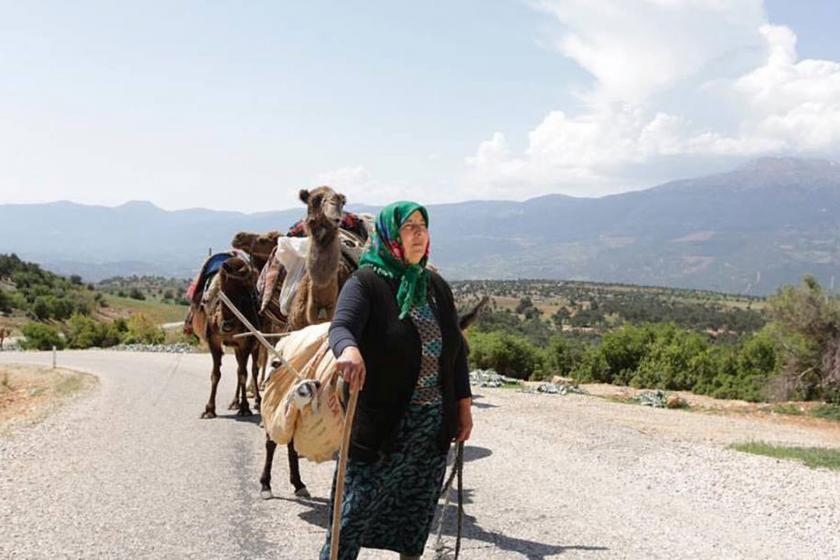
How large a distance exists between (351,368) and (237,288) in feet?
25.8

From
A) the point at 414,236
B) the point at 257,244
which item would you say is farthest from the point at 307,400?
the point at 257,244

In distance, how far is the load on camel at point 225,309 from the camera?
1102cm

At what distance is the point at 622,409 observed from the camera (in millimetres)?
16609

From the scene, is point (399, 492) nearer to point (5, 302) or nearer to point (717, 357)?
point (717, 357)

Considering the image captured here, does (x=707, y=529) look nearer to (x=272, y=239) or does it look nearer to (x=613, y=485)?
(x=613, y=485)

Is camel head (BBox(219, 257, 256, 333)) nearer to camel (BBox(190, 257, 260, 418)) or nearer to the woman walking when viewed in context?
camel (BBox(190, 257, 260, 418))

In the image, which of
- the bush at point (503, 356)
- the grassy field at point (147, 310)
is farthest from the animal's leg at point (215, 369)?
the grassy field at point (147, 310)

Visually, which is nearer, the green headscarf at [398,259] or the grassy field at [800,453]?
the green headscarf at [398,259]

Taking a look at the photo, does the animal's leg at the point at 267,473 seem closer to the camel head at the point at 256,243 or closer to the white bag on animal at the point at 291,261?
the white bag on animal at the point at 291,261

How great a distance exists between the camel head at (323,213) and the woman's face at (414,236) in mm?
3270

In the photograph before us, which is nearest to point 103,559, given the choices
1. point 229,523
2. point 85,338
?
point 229,523

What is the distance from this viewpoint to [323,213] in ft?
24.2

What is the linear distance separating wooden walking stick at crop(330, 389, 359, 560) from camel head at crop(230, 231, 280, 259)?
7790 millimetres

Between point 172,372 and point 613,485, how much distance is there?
13998mm
